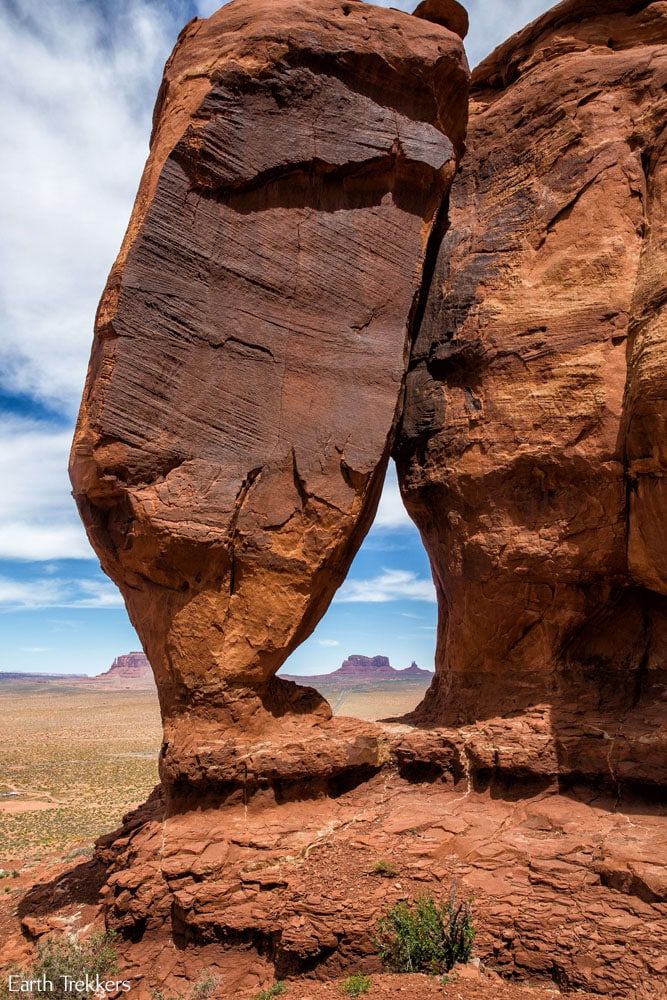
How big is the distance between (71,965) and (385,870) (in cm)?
321

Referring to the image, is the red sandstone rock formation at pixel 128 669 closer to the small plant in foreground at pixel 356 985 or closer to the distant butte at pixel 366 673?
the distant butte at pixel 366 673

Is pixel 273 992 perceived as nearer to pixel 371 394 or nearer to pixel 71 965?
pixel 71 965

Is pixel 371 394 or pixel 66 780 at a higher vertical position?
pixel 371 394

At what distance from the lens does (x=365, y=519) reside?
952cm

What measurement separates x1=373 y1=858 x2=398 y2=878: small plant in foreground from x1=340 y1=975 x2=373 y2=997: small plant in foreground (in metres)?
0.94

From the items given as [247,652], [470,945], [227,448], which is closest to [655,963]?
[470,945]

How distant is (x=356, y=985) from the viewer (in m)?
6.23

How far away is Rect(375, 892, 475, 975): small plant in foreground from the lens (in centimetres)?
638

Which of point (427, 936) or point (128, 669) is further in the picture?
point (128, 669)

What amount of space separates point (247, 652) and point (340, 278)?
482 cm

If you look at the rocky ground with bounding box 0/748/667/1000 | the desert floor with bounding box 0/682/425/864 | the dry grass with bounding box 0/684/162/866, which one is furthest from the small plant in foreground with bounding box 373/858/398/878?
the dry grass with bounding box 0/684/162/866

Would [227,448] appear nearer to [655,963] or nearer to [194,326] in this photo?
[194,326]

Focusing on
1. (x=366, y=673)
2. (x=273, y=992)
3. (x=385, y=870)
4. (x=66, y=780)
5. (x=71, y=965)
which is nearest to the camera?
(x=273, y=992)

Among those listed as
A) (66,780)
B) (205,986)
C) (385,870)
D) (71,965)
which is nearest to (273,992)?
(205,986)
